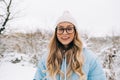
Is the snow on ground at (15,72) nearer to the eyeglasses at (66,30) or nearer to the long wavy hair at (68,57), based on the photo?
the long wavy hair at (68,57)

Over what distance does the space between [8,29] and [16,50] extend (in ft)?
5.74

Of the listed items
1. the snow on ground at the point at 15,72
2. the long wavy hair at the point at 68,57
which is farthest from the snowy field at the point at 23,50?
the long wavy hair at the point at 68,57

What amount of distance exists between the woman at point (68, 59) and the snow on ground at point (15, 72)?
9599mm

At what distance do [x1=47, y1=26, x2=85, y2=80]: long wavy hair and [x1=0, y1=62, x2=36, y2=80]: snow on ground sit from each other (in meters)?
9.60

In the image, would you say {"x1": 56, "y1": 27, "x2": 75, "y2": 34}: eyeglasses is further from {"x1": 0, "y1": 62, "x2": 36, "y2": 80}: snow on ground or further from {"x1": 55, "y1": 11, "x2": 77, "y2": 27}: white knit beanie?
{"x1": 0, "y1": 62, "x2": 36, "y2": 80}: snow on ground

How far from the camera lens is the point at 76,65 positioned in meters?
2.72

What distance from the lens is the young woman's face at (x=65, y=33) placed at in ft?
8.96

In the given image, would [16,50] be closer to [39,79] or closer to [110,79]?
Answer: [110,79]

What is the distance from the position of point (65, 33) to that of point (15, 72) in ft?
42.5

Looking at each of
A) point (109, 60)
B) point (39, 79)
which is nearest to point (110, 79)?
point (109, 60)

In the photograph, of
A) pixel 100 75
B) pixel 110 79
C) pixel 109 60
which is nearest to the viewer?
pixel 100 75

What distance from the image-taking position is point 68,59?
2.77 meters

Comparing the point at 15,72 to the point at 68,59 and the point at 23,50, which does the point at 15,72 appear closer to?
the point at 23,50

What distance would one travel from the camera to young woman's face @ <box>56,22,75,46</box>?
2.73 metres
